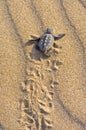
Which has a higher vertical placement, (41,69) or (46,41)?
(46,41)

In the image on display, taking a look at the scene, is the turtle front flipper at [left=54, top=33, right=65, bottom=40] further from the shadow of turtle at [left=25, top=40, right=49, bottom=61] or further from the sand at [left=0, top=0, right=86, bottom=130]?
the shadow of turtle at [left=25, top=40, right=49, bottom=61]

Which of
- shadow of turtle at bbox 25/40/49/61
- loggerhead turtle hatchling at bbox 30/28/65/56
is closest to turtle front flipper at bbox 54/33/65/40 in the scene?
loggerhead turtle hatchling at bbox 30/28/65/56

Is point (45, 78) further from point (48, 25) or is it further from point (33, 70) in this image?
point (48, 25)

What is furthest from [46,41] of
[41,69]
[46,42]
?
[41,69]

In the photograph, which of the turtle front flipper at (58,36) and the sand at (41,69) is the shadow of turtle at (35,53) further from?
the turtle front flipper at (58,36)

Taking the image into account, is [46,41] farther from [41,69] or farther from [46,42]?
[41,69]

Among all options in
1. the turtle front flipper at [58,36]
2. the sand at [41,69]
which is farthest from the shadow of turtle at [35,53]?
the turtle front flipper at [58,36]
